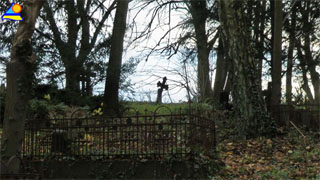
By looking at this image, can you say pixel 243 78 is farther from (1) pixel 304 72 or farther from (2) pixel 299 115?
(1) pixel 304 72

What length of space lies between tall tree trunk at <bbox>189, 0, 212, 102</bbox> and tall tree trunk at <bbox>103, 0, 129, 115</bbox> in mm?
2880

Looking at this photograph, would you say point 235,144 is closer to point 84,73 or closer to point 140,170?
point 140,170

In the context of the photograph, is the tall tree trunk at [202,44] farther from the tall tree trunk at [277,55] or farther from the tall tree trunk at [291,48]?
the tall tree trunk at [291,48]

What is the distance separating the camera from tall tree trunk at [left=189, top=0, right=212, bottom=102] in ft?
51.6

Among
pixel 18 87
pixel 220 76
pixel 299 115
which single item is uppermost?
pixel 220 76

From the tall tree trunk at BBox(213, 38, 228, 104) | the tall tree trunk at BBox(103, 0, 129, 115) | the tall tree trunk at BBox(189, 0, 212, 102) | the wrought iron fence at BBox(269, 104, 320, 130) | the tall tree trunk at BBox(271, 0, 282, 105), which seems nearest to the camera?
the wrought iron fence at BBox(269, 104, 320, 130)

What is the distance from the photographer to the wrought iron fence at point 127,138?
7.91m

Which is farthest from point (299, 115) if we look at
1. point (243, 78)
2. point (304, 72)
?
point (304, 72)

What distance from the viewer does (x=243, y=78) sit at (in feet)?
37.3

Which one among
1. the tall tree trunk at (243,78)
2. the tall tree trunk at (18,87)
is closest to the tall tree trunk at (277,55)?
the tall tree trunk at (243,78)

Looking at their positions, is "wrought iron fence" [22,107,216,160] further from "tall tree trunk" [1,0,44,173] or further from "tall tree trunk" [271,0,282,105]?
"tall tree trunk" [271,0,282,105]

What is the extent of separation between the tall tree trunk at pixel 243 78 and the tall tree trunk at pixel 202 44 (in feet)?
13.3

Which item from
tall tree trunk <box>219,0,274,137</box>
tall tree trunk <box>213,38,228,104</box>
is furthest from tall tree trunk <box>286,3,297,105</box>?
tall tree trunk <box>219,0,274,137</box>

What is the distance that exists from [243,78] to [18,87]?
7218 millimetres
